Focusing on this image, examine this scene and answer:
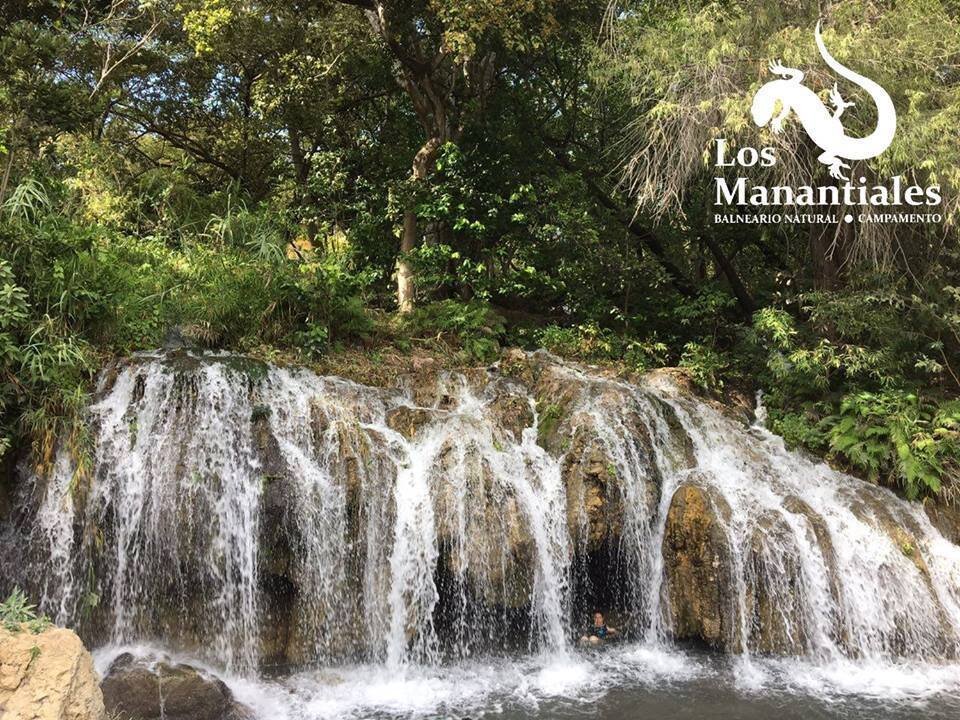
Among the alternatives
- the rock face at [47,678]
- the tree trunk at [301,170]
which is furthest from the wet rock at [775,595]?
the tree trunk at [301,170]

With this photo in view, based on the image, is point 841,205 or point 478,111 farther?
point 478,111

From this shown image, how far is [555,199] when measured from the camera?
10.8 m

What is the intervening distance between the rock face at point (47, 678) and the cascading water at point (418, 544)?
6.87ft

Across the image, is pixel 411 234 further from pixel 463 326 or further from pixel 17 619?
pixel 17 619

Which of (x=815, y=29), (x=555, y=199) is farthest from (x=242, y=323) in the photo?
(x=815, y=29)

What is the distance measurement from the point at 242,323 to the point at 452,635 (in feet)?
15.1

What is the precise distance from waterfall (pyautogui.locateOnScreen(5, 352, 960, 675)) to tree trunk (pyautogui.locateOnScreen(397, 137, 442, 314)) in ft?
11.9

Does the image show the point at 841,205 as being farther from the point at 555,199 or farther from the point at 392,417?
the point at 392,417

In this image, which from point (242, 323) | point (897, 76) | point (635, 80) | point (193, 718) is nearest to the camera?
point (193, 718)

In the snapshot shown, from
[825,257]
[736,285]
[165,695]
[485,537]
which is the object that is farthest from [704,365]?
[165,695]

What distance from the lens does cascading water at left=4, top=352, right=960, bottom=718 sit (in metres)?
6.05

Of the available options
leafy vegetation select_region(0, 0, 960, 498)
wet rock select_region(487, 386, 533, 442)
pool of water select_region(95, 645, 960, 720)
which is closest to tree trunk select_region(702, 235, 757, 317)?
leafy vegetation select_region(0, 0, 960, 498)

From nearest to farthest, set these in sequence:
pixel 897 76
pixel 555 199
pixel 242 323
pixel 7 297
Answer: pixel 7 297 < pixel 897 76 < pixel 242 323 < pixel 555 199

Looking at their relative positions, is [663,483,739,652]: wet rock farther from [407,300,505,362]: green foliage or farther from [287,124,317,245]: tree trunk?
[287,124,317,245]: tree trunk
